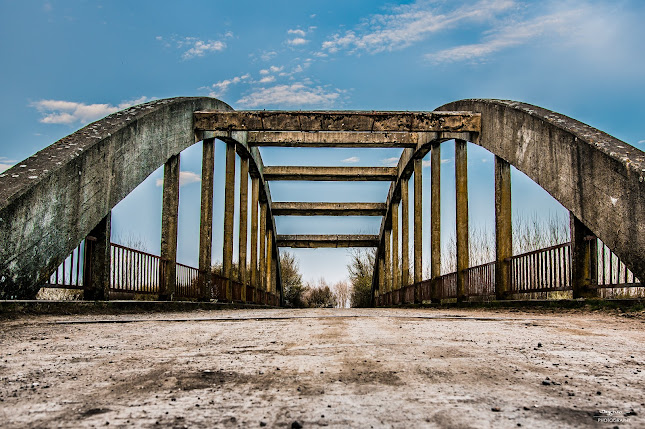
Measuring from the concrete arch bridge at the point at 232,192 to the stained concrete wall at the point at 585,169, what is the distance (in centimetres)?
2

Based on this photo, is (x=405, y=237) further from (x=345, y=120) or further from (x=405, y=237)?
(x=345, y=120)

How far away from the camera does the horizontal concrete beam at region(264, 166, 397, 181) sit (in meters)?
20.3

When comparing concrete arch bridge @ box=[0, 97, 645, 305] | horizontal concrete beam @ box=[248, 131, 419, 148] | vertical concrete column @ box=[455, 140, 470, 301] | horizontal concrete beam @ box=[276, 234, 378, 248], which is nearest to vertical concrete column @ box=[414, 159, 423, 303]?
concrete arch bridge @ box=[0, 97, 645, 305]

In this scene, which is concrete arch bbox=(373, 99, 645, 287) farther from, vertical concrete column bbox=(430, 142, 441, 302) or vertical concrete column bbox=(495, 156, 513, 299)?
vertical concrete column bbox=(430, 142, 441, 302)

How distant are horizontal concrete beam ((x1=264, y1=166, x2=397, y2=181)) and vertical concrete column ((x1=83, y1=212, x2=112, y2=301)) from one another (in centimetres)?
1332

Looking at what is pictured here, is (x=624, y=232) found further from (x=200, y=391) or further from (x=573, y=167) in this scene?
(x=200, y=391)

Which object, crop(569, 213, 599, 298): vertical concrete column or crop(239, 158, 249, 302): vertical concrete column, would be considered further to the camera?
crop(239, 158, 249, 302): vertical concrete column

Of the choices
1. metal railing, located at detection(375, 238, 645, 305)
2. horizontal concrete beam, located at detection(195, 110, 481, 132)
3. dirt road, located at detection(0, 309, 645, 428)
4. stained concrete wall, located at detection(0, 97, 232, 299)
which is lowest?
dirt road, located at detection(0, 309, 645, 428)

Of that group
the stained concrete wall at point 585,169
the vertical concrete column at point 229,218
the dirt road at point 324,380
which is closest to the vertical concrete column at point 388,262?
the vertical concrete column at point 229,218

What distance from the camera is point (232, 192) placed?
14.1 metres

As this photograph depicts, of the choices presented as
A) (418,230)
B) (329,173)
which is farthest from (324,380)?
(329,173)

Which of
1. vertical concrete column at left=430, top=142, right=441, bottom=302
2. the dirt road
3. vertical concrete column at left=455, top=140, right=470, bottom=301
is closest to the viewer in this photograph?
the dirt road

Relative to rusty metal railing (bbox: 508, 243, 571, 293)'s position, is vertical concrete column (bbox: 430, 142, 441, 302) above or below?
above

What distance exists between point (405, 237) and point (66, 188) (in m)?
14.1
